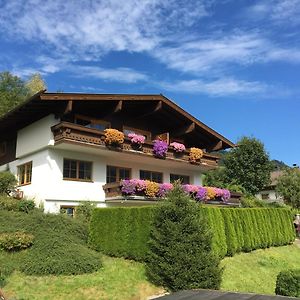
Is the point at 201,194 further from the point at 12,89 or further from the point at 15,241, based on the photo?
the point at 12,89

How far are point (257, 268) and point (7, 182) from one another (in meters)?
14.7

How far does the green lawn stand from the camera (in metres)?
13.5

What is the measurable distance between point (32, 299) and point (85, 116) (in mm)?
14054

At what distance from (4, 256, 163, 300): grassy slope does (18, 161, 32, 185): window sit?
36.6ft

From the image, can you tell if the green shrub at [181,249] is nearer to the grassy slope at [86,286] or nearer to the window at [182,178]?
the grassy slope at [86,286]

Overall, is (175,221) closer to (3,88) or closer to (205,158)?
(205,158)

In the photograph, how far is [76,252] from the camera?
16.7 m

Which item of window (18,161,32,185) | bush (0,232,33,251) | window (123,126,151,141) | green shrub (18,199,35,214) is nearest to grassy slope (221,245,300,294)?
bush (0,232,33,251)

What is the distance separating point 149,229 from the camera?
56.0 ft

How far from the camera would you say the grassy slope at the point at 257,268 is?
17125 mm

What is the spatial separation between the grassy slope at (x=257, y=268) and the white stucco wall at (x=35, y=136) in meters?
11.6

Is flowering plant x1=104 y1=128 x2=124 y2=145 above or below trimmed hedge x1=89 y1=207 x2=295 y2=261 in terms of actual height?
above

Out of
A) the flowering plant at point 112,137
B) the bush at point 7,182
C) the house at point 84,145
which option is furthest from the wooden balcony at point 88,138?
the bush at point 7,182

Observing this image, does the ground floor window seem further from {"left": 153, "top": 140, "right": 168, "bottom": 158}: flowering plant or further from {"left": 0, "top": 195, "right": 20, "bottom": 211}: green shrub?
{"left": 153, "top": 140, "right": 168, "bottom": 158}: flowering plant
